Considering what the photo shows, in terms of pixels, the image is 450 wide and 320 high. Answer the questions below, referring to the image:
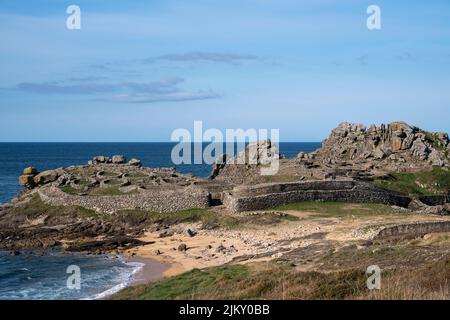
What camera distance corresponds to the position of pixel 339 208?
155 feet

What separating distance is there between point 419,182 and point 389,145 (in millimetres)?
10787

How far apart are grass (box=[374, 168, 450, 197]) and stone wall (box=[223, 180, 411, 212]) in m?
6.32

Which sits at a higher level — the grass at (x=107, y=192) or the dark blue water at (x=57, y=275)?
the grass at (x=107, y=192)

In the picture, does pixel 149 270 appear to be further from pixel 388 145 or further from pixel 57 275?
pixel 388 145

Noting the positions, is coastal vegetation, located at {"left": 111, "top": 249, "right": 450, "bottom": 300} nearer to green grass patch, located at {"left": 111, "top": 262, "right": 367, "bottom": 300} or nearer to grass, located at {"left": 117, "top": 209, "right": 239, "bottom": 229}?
green grass patch, located at {"left": 111, "top": 262, "right": 367, "bottom": 300}

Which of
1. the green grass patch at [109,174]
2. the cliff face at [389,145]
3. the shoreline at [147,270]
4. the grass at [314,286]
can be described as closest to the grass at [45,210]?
the green grass patch at [109,174]

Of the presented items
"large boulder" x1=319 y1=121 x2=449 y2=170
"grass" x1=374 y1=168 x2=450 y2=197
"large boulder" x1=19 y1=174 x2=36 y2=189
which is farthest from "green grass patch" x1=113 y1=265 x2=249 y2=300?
"large boulder" x1=319 y1=121 x2=449 y2=170

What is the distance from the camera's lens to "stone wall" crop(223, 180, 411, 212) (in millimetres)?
47312

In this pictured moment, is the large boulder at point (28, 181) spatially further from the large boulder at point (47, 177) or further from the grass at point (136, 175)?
the grass at point (136, 175)

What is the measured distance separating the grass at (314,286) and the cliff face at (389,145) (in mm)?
46100

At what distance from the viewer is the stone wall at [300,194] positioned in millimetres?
47312

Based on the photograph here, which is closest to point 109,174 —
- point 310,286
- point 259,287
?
point 259,287

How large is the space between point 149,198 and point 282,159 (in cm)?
2117
